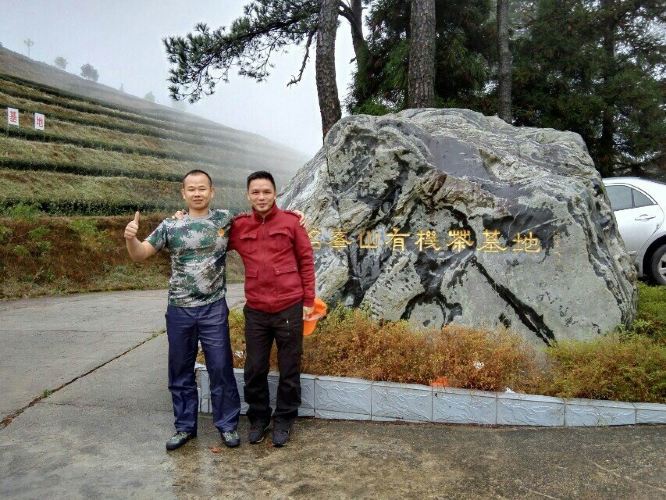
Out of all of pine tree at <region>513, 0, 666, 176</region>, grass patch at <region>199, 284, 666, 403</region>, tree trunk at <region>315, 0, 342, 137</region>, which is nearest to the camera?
grass patch at <region>199, 284, 666, 403</region>

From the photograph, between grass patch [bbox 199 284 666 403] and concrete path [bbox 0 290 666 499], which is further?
grass patch [bbox 199 284 666 403]

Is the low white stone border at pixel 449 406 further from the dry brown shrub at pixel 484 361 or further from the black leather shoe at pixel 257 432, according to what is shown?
the black leather shoe at pixel 257 432

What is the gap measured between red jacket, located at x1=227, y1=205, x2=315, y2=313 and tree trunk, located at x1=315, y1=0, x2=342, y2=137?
4.81 meters

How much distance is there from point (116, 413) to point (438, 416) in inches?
78.2

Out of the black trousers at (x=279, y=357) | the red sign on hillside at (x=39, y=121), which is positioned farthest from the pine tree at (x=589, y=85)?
the red sign on hillside at (x=39, y=121)

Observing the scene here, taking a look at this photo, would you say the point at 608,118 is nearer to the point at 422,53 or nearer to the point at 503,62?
the point at 503,62

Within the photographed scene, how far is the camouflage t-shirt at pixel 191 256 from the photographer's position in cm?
282

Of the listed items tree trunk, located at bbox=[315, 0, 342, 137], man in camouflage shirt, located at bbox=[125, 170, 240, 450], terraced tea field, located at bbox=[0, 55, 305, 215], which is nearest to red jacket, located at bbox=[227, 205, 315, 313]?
man in camouflage shirt, located at bbox=[125, 170, 240, 450]

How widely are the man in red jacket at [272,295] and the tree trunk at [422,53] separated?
4463 mm

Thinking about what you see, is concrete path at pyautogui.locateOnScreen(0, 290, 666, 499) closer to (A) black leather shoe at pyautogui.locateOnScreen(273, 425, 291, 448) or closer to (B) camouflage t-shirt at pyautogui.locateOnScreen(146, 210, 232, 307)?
(A) black leather shoe at pyautogui.locateOnScreen(273, 425, 291, 448)

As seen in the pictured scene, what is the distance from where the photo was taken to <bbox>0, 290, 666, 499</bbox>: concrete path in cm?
238

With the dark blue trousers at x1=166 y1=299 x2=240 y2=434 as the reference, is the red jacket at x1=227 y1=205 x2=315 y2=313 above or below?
above

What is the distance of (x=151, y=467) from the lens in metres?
2.61

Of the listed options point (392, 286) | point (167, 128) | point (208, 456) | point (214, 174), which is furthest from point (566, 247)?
point (167, 128)
